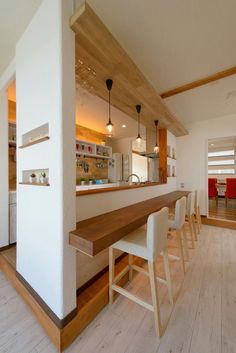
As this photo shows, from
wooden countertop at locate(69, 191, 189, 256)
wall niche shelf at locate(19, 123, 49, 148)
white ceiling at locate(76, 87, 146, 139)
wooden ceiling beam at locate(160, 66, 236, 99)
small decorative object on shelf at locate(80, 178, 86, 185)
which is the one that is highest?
white ceiling at locate(76, 87, 146, 139)

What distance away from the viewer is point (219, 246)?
2857 mm

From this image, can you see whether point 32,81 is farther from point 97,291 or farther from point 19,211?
point 97,291

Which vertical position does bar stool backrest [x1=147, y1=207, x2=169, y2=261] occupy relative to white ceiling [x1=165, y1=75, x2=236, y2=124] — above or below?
below

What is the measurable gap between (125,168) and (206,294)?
4.53m

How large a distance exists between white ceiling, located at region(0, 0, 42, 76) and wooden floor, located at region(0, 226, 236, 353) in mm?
2762

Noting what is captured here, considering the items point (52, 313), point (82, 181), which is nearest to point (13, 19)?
point (52, 313)

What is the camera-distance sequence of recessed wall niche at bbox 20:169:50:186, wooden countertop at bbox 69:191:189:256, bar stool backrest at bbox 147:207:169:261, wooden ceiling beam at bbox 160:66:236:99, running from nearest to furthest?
1. wooden countertop at bbox 69:191:189:256
2. bar stool backrest at bbox 147:207:169:261
3. recessed wall niche at bbox 20:169:50:186
4. wooden ceiling beam at bbox 160:66:236:99

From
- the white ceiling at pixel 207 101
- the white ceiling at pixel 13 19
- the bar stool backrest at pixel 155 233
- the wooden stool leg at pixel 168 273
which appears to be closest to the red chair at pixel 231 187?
the white ceiling at pixel 207 101

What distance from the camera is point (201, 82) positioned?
8.04 feet

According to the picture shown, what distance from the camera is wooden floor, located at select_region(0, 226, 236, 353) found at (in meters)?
1.20

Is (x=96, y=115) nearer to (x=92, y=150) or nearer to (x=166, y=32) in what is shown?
(x=92, y=150)

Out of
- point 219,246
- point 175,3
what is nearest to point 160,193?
point 219,246

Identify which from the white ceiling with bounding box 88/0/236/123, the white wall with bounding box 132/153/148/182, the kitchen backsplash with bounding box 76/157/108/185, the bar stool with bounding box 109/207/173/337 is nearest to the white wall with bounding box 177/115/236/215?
the white ceiling with bounding box 88/0/236/123

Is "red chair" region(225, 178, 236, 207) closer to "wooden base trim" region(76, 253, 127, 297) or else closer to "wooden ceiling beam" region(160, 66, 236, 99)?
"wooden ceiling beam" region(160, 66, 236, 99)
